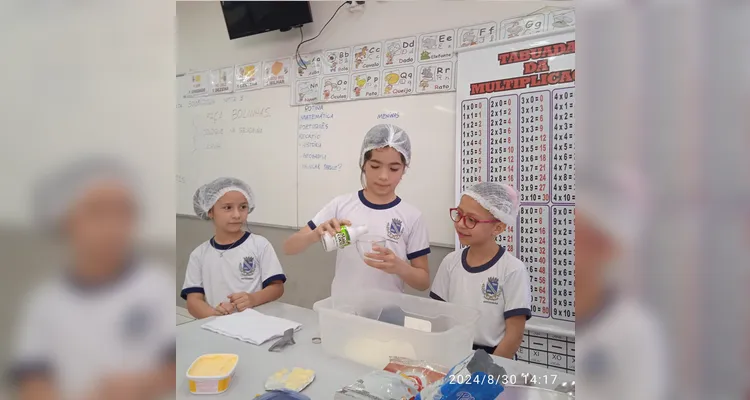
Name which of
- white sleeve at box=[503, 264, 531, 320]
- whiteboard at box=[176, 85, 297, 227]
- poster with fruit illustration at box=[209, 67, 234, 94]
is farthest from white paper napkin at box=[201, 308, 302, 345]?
poster with fruit illustration at box=[209, 67, 234, 94]

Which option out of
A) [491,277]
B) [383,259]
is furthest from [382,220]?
[491,277]

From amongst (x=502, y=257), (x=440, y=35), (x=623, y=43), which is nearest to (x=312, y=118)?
(x=440, y=35)

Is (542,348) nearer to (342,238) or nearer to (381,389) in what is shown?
(342,238)

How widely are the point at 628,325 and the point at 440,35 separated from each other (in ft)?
4.18

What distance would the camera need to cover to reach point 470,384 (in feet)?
1.22

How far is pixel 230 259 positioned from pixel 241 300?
0.53 ft

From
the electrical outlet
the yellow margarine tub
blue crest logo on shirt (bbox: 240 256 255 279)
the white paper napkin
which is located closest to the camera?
the yellow margarine tub

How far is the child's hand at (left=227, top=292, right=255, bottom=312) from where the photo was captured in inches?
42.1

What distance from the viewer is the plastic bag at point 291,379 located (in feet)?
1.97

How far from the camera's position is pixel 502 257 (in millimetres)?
932

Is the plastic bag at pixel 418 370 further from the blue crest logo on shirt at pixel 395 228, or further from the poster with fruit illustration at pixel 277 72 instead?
the poster with fruit illustration at pixel 277 72

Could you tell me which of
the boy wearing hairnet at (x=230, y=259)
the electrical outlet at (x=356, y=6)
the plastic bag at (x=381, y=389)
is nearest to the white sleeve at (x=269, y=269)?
the boy wearing hairnet at (x=230, y=259)

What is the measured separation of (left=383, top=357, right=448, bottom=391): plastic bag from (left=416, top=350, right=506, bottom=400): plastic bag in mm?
86

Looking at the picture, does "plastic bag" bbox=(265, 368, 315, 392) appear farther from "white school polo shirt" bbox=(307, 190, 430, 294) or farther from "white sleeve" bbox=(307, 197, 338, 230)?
"white sleeve" bbox=(307, 197, 338, 230)
